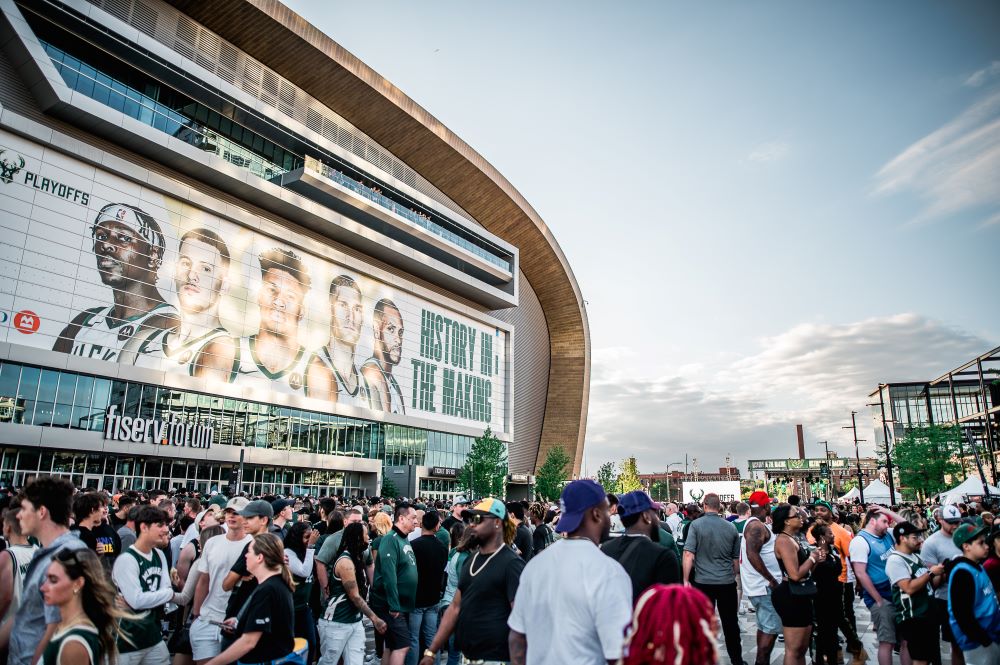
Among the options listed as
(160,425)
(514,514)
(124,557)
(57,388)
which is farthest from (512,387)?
(124,557)

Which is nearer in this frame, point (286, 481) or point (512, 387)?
point (286, 481)

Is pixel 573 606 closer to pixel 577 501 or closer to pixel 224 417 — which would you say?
pixel 577 501

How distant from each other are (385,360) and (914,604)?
43560mm

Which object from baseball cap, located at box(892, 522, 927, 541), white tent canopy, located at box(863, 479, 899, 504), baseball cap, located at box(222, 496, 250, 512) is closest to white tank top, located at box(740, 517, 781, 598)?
baseball cap, located at box(892, 522, 927, 541)

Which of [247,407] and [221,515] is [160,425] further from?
[221,515]

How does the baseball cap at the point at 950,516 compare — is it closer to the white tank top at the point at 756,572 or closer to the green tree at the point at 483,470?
the white tank top at the point at 756,572

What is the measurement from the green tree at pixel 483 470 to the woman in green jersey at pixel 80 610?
46.6 m

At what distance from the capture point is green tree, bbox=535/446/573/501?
60281 mm

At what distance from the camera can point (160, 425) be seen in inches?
1326

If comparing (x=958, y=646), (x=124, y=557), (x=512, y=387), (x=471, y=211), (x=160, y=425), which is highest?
(x=471, y=211)

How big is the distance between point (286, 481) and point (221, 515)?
3552 centimetres

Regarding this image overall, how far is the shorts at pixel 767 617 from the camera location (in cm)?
753

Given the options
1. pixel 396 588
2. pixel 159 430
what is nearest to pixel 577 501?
pixel 396 588

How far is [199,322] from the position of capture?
117ft
